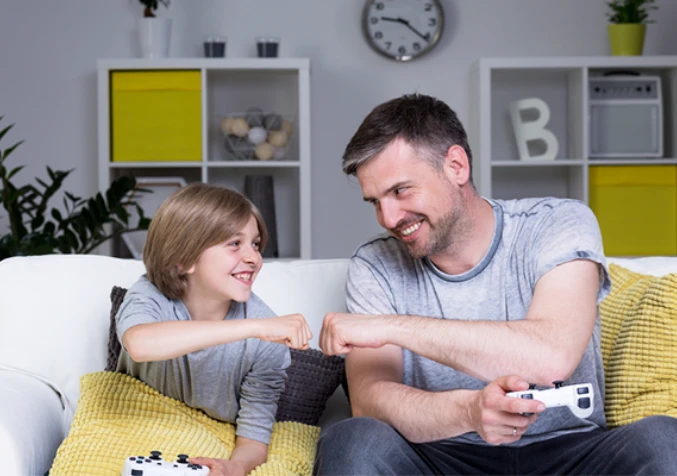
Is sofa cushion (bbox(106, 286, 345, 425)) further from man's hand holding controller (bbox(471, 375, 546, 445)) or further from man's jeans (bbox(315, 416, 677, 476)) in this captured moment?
man's hand holding controller (bbox(471, 375, 546, 445))

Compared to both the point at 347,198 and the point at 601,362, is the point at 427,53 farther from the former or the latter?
the point at 601,362

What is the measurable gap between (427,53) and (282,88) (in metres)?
0.66

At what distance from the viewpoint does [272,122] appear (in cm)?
362

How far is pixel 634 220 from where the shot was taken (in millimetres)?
3631

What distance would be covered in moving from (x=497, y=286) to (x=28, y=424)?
0.89 metres

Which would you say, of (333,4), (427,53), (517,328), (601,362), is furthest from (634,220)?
(517,328)

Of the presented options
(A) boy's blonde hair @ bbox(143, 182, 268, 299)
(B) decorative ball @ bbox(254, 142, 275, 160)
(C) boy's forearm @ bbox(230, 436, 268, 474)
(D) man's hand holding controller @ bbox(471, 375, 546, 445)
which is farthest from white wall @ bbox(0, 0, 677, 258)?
(D) man's hand holding controller @ bbox(471, 375, 546, 445)

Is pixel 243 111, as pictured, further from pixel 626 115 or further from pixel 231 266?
pixel 231 266

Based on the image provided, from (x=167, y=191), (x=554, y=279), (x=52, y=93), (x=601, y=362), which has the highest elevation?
(x=52, y=93)

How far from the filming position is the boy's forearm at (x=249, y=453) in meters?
1.56

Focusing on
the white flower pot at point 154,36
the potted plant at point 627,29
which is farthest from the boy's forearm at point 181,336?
the potted plant at point 627,29

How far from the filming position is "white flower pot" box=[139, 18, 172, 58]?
3588 mm

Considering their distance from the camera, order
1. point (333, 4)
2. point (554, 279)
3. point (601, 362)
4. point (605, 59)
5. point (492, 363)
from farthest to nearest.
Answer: point (333, 4), point (605, 59), point (601, 362), point (554, 279), point (492, 363)

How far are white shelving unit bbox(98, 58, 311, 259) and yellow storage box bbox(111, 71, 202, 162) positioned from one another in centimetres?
2
